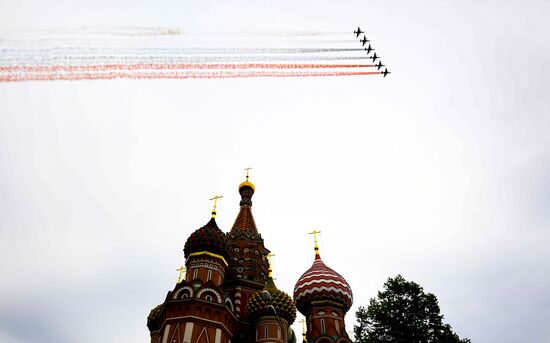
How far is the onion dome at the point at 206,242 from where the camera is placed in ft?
85.0

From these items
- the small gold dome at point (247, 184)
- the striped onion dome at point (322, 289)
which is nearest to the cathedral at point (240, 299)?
the striped onion dome at point (322, 289)

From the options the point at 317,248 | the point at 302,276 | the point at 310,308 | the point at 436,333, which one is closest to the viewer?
the point at 436,333

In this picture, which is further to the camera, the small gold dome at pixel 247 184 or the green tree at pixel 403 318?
the small gold dome at pixel 247 184

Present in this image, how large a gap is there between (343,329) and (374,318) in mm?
2482

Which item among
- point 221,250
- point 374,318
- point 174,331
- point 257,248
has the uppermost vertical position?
point 257,248

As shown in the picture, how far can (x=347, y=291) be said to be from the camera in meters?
28.9

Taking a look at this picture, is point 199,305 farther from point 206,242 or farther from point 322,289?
point 322,289

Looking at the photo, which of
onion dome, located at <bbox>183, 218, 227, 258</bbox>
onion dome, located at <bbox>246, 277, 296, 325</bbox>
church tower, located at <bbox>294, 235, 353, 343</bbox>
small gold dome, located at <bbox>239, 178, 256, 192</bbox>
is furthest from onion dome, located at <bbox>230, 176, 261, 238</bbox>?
onion dome, located at <bbox>246, 277, 296, 325</bbox>

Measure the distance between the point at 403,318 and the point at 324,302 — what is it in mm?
5331

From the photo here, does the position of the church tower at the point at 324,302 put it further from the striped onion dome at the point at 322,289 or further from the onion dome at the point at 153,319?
the onion dome at the point at 153,319

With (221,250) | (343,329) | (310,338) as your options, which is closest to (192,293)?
(221,250)

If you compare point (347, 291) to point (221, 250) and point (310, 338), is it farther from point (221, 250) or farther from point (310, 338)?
point (221, 250)

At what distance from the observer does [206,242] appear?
26.0 m

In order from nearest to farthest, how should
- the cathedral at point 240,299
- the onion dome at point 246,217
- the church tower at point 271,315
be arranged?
the cathedral at point 240,299, the church tower at point 271,315, the onion dome at point 246,217
